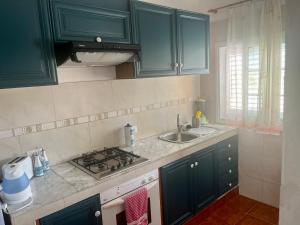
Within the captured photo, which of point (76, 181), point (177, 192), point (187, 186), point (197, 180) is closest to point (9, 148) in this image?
point (76, 181)

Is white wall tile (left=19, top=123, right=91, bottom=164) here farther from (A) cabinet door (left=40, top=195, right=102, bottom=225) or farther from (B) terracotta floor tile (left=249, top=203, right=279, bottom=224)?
(B) terracotta floor tile (left=249, top=203, right=279, bottom=224)

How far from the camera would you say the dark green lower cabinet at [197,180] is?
6.63 feet

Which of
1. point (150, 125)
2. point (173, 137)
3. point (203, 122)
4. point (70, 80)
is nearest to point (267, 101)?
point (203, 122)

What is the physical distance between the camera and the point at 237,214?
246 centimetres

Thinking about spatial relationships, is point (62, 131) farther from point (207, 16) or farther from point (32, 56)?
point (207, 16)

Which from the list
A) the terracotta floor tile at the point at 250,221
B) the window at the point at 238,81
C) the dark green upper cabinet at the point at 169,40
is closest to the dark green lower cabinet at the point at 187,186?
the terracotta floor tile at the point at 250,221

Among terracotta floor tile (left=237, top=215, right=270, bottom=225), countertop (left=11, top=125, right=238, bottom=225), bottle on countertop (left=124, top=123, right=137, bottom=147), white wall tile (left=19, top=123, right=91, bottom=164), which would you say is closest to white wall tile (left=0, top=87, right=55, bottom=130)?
white wall tile (left=19, top=123, right=91, bottom=164)

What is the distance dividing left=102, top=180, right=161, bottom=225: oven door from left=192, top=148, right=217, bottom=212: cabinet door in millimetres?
493

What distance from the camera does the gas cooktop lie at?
1.66 metres

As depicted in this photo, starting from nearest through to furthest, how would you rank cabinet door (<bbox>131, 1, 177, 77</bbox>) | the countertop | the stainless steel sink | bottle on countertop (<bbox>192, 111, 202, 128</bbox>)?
the countertop < cabinet door (<bbox>131, 1, 177, 77</bbox>) < the stainless steel sink < bottle on countertop (<bbox>192, 111, 202, 128</bbox>)

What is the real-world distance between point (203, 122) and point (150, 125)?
0.78 meters

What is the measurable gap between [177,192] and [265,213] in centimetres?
108

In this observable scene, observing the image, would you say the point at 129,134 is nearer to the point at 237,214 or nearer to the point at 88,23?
the point at 88,23

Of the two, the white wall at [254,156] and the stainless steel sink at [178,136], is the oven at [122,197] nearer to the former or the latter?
the stainless steel sink at [178,136]
